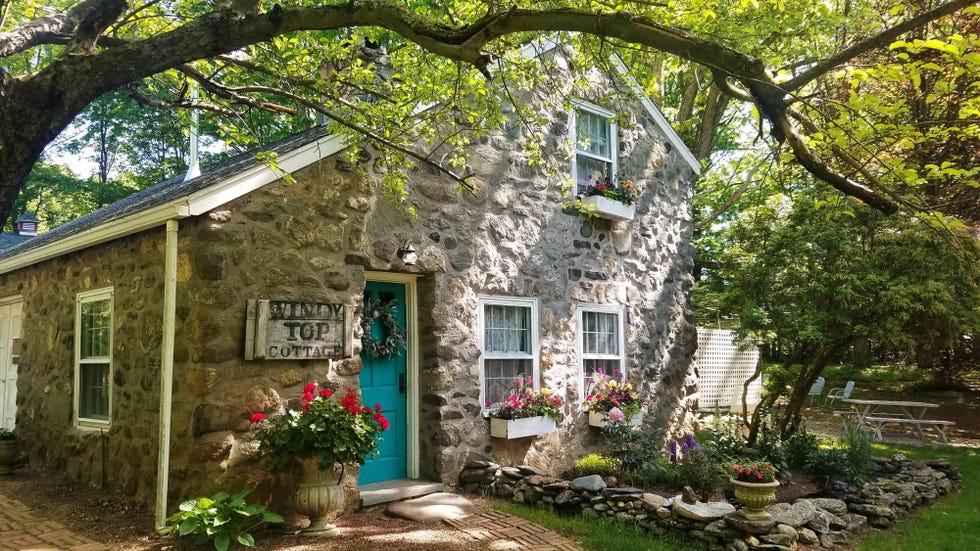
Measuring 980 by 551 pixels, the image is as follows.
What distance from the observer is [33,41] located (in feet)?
14.4

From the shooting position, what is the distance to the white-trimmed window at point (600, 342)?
8938mm

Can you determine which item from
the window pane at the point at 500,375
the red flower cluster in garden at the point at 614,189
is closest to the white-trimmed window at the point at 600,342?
the window pane at the point at 500,375

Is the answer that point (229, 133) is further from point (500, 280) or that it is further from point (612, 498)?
point (612, 498)

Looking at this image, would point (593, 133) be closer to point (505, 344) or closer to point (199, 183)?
point (505, 344)

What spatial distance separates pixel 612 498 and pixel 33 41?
19.1 ft

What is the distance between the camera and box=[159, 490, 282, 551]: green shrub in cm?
485

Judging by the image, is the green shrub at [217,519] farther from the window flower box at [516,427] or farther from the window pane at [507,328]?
the window pane at [507,328]

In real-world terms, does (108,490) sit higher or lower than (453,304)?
lower

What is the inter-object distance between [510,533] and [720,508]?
1.86m

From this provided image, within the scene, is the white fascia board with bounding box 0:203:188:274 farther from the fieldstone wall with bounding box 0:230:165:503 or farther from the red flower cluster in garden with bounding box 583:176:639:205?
the red flower cluster in garden with bounding box 583:176:639:205

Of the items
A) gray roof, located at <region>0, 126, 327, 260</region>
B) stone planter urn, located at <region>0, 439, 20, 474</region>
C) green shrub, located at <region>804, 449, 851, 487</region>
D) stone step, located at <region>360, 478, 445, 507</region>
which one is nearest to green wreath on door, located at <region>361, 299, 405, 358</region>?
stone step, located at <region>360, 478, 445, 507</region>

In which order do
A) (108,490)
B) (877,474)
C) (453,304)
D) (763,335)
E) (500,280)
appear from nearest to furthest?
(108,490) < (453,304) < (500,280) < (877,474) < (763,335)

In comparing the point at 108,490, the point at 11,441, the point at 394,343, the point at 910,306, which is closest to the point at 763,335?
the point at 910,306

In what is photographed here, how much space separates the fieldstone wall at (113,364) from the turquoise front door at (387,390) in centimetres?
195
